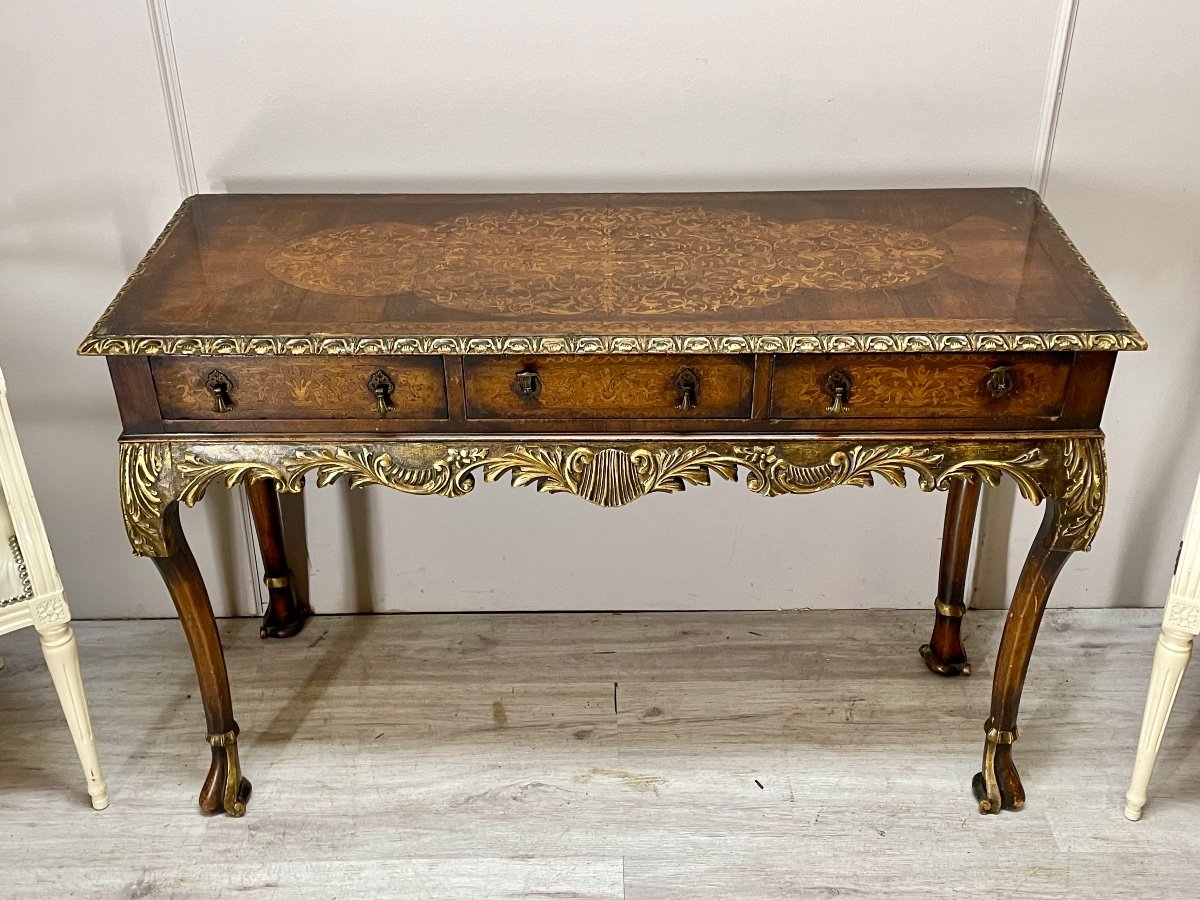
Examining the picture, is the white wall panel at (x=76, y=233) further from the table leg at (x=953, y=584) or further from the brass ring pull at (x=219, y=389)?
the table leg at (x=953, y=584)

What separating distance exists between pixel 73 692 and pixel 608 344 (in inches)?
42.9

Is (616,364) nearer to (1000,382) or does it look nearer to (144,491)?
(1000,382)

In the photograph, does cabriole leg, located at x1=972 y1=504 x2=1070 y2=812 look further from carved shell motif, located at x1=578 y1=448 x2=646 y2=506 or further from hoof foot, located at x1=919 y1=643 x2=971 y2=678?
carved shell motif, located at x1=578 y1=448 x2=646 y2=506

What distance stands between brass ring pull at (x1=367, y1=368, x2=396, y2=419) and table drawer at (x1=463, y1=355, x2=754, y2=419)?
0.35 feet

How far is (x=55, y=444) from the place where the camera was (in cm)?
226

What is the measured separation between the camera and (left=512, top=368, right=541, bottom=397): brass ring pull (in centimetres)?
156

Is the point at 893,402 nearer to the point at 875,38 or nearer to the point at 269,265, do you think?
the point at 875,38

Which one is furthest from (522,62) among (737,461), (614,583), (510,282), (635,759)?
(635,759)

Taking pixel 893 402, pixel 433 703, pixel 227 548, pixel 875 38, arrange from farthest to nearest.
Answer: pixel 227 548 < pixel 433 703 < pixel 875 38 < pixel 893 402

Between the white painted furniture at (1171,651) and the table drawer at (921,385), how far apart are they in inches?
13.4

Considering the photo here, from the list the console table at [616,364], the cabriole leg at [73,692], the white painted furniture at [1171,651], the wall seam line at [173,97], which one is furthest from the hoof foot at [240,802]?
the white painted furniture at [1171,651]

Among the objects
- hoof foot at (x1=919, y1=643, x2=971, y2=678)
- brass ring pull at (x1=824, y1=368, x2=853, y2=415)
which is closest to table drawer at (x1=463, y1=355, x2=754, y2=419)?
brass ring pull at (x1=824, y1=368, x2=853, y2=415)

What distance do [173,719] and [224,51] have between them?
1221mm

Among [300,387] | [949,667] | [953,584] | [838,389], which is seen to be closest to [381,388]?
[300,387]
